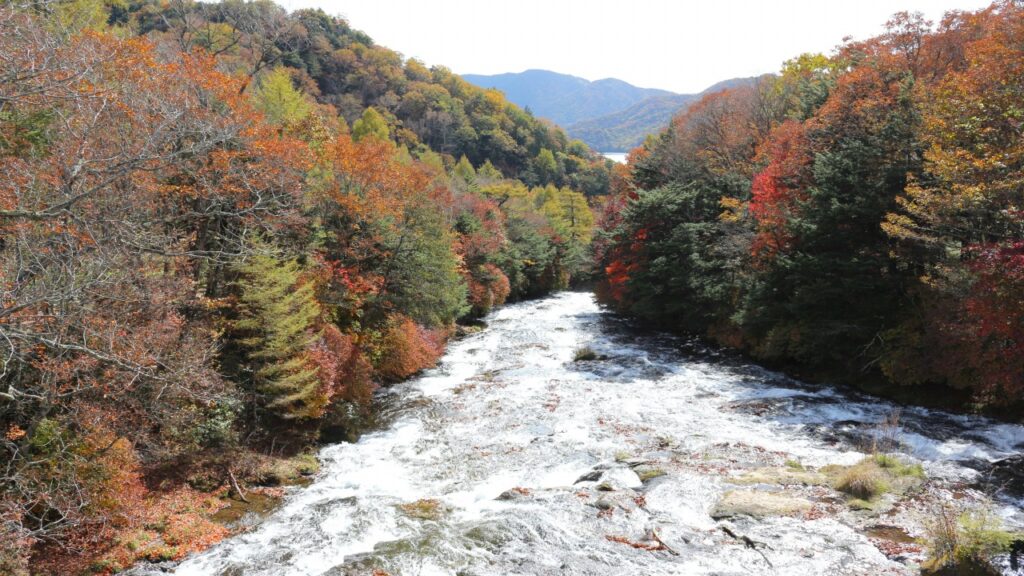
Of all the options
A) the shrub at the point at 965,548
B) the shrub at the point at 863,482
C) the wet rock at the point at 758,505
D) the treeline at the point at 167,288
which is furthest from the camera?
the shrub at the point at 863,482

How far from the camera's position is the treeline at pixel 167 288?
29.4 ft

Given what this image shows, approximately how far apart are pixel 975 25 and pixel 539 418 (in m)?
28.9

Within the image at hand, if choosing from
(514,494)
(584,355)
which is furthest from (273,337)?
(584,355)

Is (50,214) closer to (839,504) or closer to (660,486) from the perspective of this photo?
(660,486)

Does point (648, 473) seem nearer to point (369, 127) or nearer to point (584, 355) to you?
point (584, 355)

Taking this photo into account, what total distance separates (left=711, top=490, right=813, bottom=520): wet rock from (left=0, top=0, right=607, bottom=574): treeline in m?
10.8

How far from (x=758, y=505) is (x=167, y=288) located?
47.3ft

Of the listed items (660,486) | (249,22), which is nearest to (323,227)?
(249,22)

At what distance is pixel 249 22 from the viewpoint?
30.6 meters

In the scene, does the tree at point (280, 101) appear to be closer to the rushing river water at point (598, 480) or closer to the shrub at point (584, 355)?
the rushing river water at point (598, 480)

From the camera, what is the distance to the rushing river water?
9.60 metres

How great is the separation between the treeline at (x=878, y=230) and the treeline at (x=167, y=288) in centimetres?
1526

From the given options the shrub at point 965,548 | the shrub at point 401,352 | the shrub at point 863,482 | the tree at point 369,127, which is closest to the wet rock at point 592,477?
the shrub at point 863,482

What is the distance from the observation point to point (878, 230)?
21.2m
